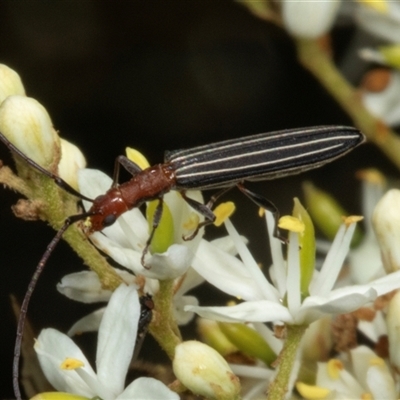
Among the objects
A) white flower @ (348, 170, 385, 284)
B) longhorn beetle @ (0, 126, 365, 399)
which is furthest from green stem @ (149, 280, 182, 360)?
white flower @ (348, 170, 385, 284)

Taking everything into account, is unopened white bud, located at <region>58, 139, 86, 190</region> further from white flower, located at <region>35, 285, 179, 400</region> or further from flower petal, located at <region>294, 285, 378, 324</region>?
flower petal, located at <region>294, 285, 378, 324</region>

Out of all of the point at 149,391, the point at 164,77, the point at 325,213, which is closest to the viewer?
the point at 149,391

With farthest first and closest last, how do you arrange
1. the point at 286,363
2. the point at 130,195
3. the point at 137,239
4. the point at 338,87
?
the point at 338,87 → the point at 130,195 → the point at 137,239 → the point at 286,363

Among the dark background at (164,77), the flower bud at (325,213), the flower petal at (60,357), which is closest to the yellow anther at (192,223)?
the flower petal at (60,357)

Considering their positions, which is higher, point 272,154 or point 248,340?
point 272,154

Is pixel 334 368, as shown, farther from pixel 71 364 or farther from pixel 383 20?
pixel 383 20

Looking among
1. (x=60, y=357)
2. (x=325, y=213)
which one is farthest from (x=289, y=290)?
(x=325, y=213)

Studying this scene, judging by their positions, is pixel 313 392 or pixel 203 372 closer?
pixel 203 372

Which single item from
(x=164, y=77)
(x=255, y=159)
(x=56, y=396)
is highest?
(x=164, y=77)
